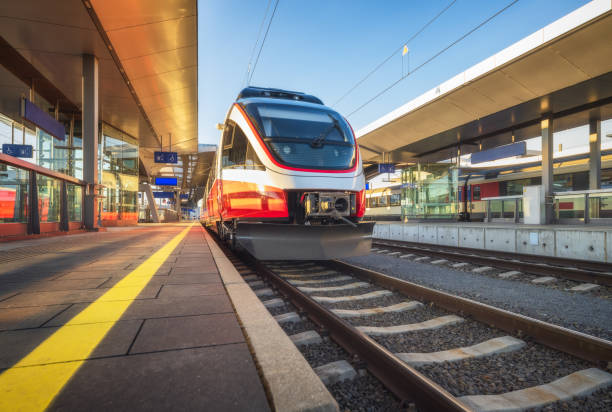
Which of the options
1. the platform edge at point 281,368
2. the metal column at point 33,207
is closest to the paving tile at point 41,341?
the platform edge at point 281,368

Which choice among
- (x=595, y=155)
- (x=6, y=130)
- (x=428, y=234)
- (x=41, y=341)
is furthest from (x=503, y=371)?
(x=6, y=130)

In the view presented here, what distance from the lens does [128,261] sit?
4887mm

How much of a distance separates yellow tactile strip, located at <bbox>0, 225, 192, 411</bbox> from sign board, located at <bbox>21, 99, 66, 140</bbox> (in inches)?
386

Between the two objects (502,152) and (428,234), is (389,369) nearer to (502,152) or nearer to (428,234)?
(428,234)

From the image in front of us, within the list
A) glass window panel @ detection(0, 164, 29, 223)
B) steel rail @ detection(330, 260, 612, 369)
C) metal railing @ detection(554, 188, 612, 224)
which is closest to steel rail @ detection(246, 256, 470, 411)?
steel rail @ detection(330, 260, 612, 369)

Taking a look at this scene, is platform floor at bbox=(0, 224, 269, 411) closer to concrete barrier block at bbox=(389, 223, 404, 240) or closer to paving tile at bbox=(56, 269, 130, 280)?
paving tile at bbox=(56, 269, 130, 280)

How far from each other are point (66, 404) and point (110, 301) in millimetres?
1619

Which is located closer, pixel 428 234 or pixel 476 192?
pixel 428 234

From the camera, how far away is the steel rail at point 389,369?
1414 mm

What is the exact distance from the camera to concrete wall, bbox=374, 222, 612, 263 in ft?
20.7

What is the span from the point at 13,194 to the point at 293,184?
26.6 ft

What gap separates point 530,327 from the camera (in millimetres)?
2328

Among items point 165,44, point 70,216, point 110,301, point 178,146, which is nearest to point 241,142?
point 110,301

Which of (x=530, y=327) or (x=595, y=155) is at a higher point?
(x=595, y=155)
